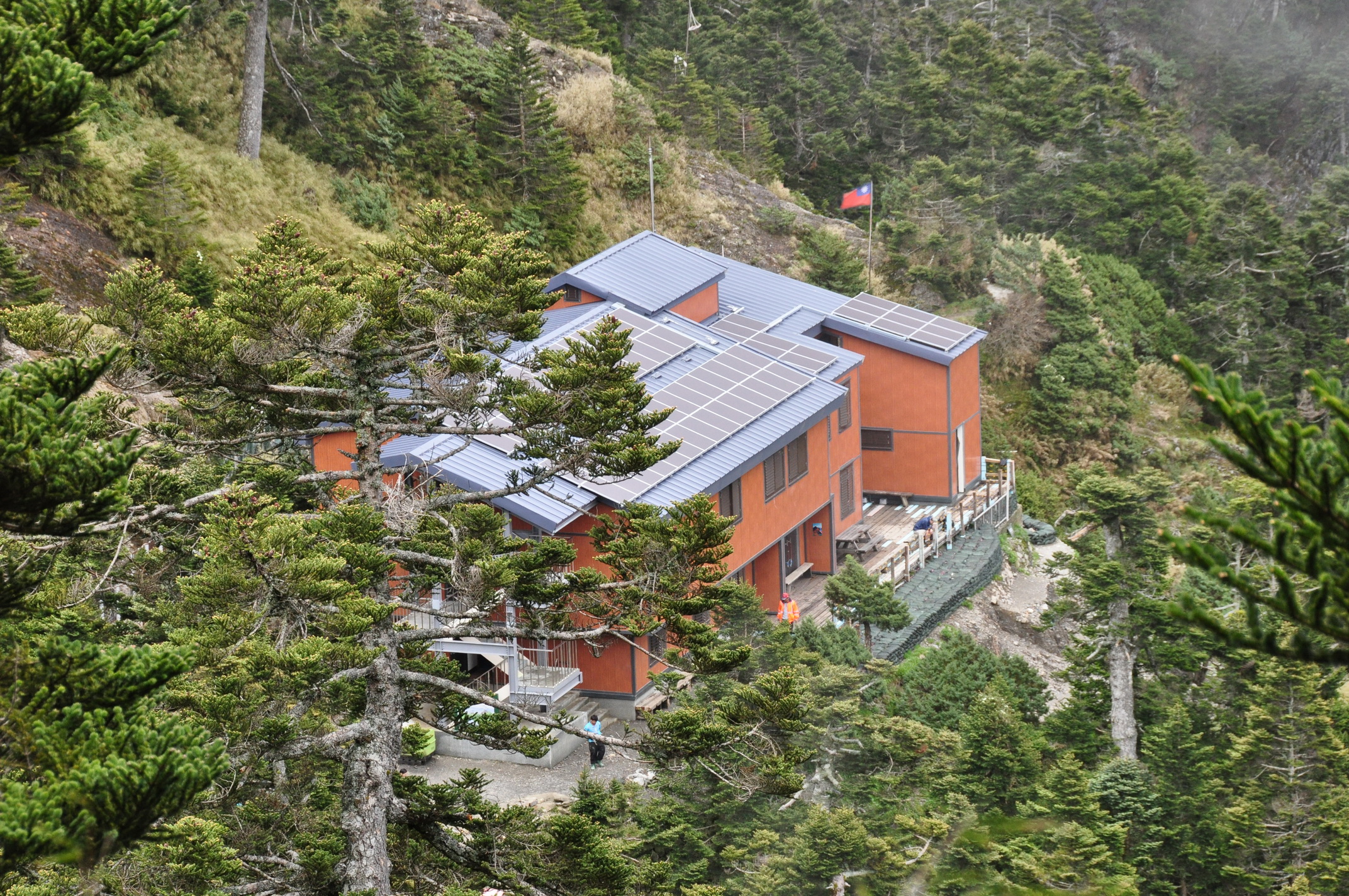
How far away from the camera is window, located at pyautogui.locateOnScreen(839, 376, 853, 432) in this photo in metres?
35.7

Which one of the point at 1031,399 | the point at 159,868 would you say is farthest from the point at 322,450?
the point at 1031,399

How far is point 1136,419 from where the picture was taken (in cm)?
4903

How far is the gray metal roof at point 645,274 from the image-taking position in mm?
35156

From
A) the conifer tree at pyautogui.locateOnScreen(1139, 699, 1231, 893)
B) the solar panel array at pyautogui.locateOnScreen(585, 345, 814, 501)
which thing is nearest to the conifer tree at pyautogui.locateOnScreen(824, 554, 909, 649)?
the solar panel array at pyautogui.locateOnScreen(585, 345, 814, 501)

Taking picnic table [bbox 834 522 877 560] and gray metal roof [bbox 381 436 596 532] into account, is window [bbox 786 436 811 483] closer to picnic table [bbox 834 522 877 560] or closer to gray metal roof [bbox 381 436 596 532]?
picnic table [bbox 834 522 877 560]

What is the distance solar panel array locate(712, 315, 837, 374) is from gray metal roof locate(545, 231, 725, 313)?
1.43m

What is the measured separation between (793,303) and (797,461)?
884cm

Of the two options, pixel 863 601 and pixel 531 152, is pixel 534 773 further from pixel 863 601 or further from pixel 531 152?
pixel 531 152

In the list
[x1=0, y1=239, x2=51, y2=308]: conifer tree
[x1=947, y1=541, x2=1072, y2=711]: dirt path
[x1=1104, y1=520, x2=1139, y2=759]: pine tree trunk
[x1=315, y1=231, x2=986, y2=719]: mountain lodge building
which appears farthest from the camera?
[x1=947, y1=541, x2=1072, y2=711]: dirt path

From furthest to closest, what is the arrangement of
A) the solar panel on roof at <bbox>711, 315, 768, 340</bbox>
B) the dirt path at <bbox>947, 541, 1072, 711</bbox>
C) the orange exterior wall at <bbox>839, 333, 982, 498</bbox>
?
the orange exterior wall at <bbox>839, 333, 982, 498</bbox>, the solar panel on roof at <bbox>711, 315, 768, 340</bbox>, the dirt path at <bbox>947, 541, 1072, 711</bbox>

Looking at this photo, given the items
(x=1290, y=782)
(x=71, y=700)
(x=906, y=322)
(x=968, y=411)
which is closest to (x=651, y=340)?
(x=906, y=322)

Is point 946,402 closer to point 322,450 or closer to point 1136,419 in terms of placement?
point 1136,419

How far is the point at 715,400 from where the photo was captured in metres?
31.1

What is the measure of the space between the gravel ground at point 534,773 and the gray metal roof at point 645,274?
43.3 feet
